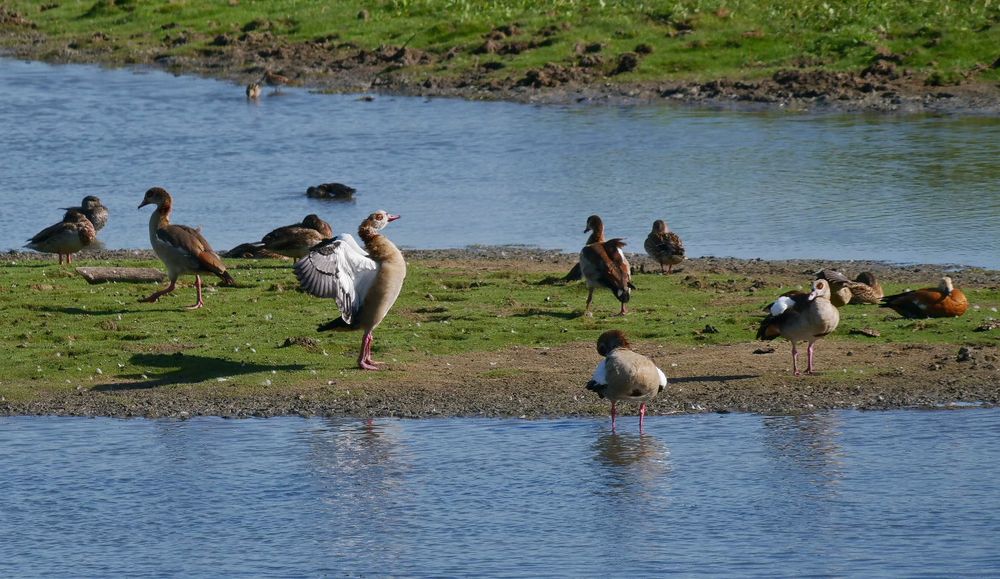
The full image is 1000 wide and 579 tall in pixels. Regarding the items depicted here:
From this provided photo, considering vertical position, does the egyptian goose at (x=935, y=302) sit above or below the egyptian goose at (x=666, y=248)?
below

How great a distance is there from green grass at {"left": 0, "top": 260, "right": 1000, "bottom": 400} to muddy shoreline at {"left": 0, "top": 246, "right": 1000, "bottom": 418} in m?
0.26

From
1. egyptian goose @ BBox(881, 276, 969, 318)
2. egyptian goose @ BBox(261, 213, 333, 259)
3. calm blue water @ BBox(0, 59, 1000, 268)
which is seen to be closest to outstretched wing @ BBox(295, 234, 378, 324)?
egyptian goose @ BBox(261, 213, 333, 259)

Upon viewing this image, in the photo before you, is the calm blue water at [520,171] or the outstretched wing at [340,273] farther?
the calm blue water at [520,171]

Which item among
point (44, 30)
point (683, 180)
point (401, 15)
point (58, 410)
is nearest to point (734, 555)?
point (58, 410)

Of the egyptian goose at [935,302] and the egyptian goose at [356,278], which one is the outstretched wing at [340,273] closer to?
the egyptian goose at [356,278]

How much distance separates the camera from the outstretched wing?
1585 cm

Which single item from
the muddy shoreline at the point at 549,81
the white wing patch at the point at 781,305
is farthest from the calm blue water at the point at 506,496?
the muddy shoreline at the point at 549,81

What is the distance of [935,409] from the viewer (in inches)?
585

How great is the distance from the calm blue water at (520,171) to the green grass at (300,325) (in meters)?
4.30

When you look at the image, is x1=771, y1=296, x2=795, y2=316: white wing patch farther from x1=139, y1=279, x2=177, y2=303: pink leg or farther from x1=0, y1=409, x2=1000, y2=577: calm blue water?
x1=139, y1=279, x2=177, y2=303: pink leg

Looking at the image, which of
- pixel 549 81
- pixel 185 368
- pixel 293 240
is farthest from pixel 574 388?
pixel 549 81

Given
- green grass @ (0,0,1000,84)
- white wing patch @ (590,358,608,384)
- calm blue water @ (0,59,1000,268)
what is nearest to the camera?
white wing patch @ (590,358,608,384)

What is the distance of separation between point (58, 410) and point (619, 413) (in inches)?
222

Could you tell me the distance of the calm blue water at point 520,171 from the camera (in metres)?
25.4
